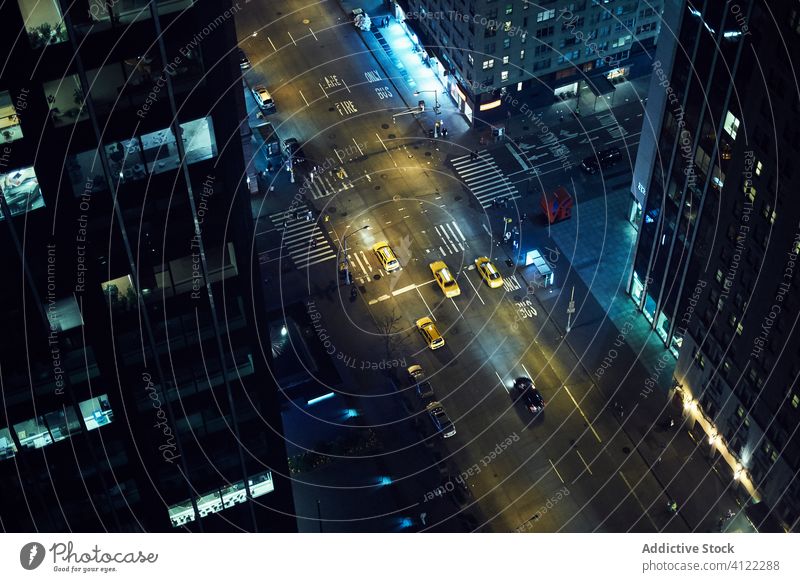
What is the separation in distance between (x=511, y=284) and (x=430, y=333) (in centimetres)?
1035

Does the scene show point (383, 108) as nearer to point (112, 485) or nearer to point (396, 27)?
point (396, 27)

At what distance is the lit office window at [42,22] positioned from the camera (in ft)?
146

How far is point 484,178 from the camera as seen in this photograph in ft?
425

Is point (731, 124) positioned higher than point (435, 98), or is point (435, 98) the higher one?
point (435, 98)

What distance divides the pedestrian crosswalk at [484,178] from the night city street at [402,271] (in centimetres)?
27

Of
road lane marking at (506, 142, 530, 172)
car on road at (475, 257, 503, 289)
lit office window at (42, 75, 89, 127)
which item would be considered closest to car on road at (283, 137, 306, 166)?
road lane marking at (506, 142, 530, 172)

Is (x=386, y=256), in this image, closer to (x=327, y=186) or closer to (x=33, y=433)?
(x=327, y=186)

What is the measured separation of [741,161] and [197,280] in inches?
1917

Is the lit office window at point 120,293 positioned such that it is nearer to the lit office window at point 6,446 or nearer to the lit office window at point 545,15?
the lit office window at point 6,446

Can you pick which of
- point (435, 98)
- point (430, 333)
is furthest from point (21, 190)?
point (435, 98)

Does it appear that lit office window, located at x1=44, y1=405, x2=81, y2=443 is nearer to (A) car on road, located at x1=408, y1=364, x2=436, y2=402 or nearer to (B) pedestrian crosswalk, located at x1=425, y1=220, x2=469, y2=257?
(A) car on road, located at x1=408, y1=364, x2=436, y2=402

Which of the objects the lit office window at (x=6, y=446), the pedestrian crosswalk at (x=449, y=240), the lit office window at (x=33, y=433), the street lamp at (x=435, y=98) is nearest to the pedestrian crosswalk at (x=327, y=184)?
the pedestrian crosswalk at (x=449, y=240)

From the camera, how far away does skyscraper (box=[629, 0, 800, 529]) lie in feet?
277
